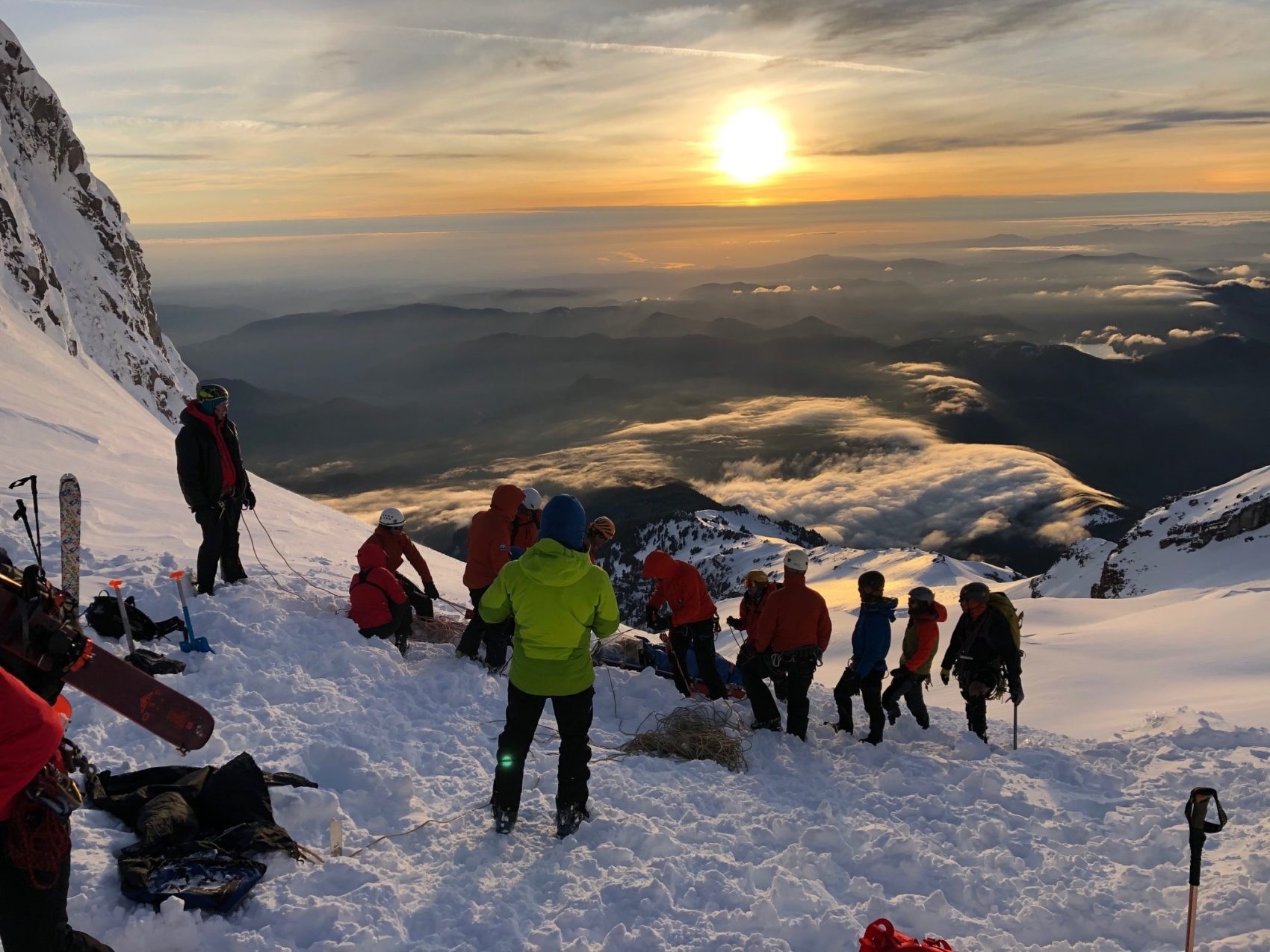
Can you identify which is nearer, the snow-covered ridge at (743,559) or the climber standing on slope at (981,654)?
the climber standing on slope at (981,654)

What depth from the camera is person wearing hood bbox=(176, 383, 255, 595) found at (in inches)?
348

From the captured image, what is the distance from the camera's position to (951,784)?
7582 millimetres

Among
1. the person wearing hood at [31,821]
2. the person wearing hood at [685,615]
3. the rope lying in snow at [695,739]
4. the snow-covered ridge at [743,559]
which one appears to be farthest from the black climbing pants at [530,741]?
the snow-covered ridge at [743,559]

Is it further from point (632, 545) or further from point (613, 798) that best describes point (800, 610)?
point (632, 545)

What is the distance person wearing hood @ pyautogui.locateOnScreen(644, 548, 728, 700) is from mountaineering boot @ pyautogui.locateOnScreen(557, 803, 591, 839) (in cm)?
334

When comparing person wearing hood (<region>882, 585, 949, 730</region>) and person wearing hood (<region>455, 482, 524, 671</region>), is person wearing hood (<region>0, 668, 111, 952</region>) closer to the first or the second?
person wearing hood (<region>455, 482, 524, 671</region>)

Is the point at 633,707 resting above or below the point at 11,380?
below

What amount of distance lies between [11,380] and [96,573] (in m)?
13.8

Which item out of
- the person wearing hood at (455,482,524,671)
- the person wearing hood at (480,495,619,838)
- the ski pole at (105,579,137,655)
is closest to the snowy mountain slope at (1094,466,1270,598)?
the person wearing hood at (455,482,524,671)

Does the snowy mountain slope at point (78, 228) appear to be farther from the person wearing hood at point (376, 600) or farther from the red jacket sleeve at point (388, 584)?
the red jacket sleeve at point (388, 584)

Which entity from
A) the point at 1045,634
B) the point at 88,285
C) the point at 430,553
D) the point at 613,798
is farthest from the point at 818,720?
the point at 88,285

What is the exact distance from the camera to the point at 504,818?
19.3ft

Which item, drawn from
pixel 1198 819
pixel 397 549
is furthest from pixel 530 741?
pixel 397 549

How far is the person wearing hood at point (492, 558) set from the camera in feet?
30.6
